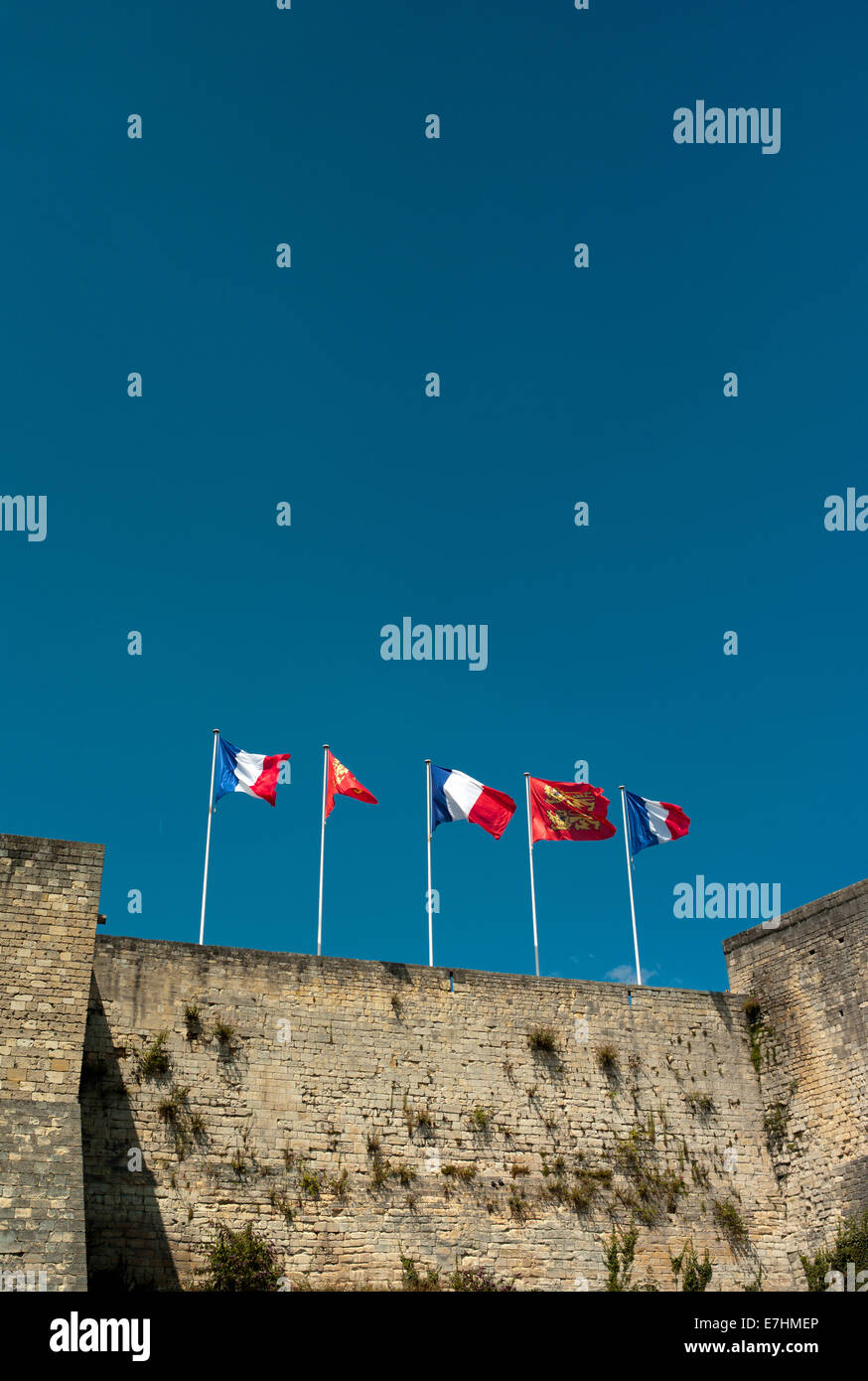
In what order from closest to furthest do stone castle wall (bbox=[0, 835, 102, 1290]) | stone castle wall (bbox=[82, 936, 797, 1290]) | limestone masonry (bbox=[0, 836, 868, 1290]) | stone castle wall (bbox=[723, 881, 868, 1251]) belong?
stone castle wall (bbox=[0, 835, 102, 1290]) < limestone masonry (bbox=[0, 836, 868, 1290]) < stone castle wall (bbox=[82, 936, 797, 1290]) < stone castle wall (bbox=[723, 881, 868, 1251])

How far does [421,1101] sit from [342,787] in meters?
6.33

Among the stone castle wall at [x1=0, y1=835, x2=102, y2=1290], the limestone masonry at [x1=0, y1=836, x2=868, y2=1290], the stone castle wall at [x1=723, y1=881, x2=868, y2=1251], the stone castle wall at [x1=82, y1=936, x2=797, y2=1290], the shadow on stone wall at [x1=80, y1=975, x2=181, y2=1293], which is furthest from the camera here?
the stone castle wall at [x1=723, y1=881, x2=868, y2=1251]

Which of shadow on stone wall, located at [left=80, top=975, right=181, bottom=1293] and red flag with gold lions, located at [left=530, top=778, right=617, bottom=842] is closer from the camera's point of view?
shadow on stone wall, located at [left=80, top=975, right=181, bottom=1293]

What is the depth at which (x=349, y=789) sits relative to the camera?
24734 millimetres

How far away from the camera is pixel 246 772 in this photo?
24.1 meters

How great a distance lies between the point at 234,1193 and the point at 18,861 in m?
6.63

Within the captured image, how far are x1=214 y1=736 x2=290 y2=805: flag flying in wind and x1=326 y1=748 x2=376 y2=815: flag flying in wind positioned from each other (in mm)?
1123

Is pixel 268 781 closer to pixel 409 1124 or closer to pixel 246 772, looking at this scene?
pixel 246 772

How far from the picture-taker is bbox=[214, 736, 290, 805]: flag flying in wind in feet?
78.4

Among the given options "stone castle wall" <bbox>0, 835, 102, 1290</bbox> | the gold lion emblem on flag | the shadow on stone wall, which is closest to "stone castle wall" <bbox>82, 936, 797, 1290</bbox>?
the shadow on stone wall

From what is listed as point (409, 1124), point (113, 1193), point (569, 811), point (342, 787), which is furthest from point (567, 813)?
point (113, 1193)

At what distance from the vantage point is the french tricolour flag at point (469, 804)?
25.5m

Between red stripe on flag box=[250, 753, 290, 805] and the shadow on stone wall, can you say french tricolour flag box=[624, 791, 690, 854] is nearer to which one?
red stripe on flag box=[250, 753, 290, 805]

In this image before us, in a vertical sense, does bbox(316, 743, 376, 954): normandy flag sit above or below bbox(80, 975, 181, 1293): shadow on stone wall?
above
